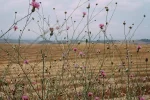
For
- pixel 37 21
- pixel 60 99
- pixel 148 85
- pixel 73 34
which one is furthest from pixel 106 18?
pixel 148 85

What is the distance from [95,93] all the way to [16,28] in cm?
194

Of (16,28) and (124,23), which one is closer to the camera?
(16,28)

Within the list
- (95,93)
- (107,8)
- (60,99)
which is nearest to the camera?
(107,8)

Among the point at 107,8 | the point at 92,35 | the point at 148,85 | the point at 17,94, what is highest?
the point at 107,8

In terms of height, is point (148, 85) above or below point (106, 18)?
below

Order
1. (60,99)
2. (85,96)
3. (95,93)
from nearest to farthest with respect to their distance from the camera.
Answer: (85,96) → (95,93) → (60,99)

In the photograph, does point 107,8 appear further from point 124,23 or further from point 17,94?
point 17,94

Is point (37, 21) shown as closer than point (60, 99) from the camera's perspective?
Yes

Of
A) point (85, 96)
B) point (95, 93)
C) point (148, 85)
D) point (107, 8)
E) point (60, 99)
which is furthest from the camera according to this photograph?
point (148, 85)

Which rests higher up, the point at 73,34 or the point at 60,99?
the point at 73,34

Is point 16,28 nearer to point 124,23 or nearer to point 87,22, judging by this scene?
point 87,22

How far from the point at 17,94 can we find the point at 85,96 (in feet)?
4.05

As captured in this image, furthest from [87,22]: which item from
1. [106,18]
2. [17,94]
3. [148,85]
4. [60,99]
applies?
[148,85]

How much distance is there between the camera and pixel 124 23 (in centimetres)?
516
